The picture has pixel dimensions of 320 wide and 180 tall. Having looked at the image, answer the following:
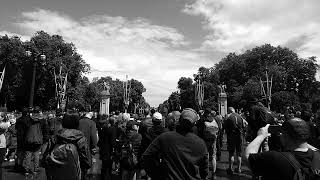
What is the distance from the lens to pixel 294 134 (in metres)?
3.10

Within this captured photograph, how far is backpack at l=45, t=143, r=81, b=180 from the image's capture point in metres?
4.88

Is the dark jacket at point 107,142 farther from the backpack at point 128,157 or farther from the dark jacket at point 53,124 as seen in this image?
the dark jacket at point 53,124

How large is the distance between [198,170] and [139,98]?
124m

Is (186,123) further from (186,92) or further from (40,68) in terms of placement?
(186,92)

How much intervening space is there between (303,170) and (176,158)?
1.47 metres

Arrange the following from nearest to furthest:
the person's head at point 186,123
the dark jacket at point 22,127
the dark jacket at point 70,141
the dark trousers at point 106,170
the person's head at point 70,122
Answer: the person's head at point 186,123
the dark jacket at point 70,141
the person's head at point 70,122
the dark trousers at point 106,170
the dark jacket at point 22,127

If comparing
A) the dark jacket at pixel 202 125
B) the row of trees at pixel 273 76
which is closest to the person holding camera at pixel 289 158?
the dark jacket at pixel 202 125

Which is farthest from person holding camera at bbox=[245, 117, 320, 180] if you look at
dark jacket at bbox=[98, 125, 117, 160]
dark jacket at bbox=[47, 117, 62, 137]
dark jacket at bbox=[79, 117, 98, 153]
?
dark jacket at bbox=[47, 117, 62, 137]

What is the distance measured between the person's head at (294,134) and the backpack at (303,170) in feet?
0.43

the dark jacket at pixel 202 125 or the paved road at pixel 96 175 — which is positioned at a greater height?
the dark jacket at pixel 202 125

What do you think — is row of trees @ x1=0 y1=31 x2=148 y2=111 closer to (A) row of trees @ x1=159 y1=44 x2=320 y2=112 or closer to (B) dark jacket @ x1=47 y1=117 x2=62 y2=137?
(A) row of trees @ x1=159 y1=44 x2=320 y2=112

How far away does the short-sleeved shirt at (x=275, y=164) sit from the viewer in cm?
291

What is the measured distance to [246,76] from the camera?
72.7 m

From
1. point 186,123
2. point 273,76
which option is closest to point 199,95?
point 273,76
